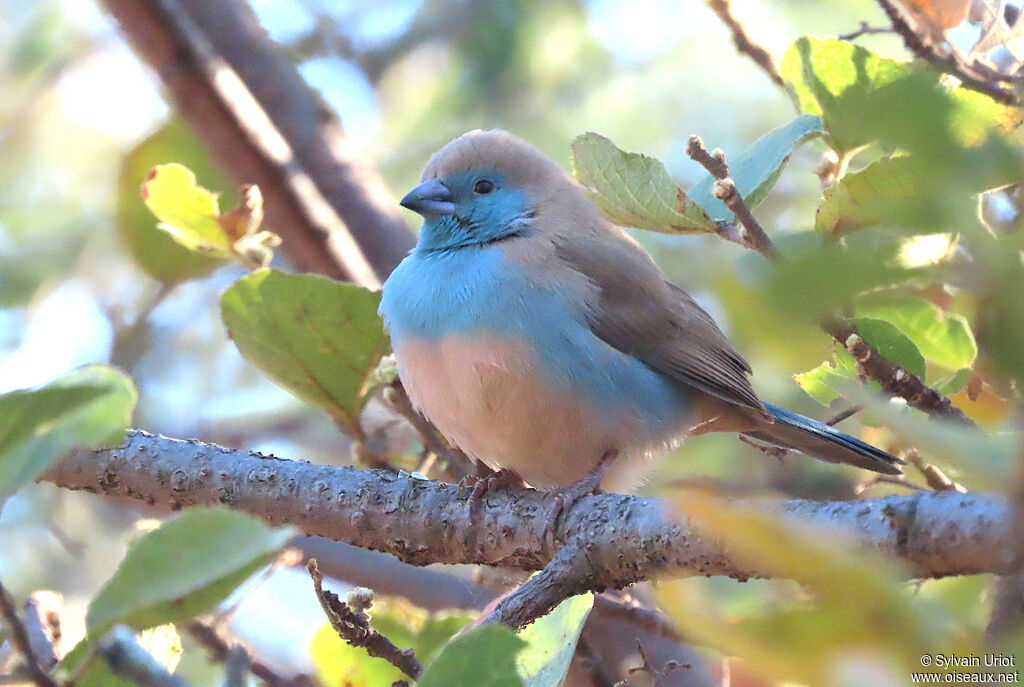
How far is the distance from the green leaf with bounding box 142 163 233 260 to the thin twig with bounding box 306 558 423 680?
1.51 metres

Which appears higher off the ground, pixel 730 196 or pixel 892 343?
pixel 730 196

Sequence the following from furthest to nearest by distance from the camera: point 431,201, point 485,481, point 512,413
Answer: point 431,201, point 512,413, point 485,481

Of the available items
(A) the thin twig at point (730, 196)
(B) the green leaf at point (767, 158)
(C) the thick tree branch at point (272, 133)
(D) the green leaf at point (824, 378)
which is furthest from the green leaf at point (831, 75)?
(C) the thick tree branch at point (272, 133)

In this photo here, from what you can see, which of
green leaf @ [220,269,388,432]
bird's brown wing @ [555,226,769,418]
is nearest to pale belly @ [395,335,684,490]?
green leaf @ [220,269,388,432]

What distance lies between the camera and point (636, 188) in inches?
108

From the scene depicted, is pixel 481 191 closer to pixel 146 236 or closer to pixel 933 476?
pixel 146 236

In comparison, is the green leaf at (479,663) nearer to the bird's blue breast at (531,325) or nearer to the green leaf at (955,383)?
the green leaf at (955,383)

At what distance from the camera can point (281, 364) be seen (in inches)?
128

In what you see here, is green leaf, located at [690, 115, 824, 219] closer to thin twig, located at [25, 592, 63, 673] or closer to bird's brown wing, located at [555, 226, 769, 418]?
bird's brown wing, located at [555, 226, 769, 418]

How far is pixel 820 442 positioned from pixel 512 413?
3.58 feet

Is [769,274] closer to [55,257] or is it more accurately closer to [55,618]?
[55,618]

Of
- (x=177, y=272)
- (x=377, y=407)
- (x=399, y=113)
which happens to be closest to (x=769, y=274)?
(x=377, y=407)

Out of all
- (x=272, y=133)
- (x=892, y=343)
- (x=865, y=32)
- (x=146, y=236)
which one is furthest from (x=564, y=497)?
(x=272, y=133)

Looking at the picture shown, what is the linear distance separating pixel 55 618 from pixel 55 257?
11.3 feet
